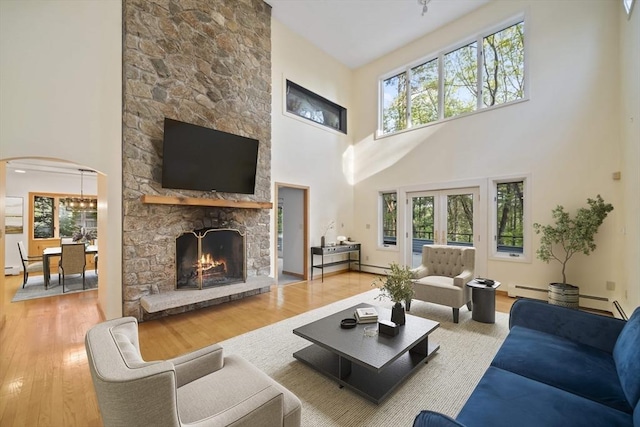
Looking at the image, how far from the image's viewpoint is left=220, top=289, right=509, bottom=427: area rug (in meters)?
2.02

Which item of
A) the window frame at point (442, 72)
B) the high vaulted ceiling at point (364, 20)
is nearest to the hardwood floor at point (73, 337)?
the window frame at point (442, 72)

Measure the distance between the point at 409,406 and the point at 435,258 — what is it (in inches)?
116

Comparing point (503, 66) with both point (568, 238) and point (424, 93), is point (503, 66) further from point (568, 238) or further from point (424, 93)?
point (568, 238)

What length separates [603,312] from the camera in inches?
165

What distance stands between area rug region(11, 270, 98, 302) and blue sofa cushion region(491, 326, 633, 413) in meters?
7.00

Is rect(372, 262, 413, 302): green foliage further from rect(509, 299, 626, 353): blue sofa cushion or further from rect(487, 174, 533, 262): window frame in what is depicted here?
rect(487, 174, 533, 262): window frame

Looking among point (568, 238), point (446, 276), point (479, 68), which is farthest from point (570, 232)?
point (479, 68)

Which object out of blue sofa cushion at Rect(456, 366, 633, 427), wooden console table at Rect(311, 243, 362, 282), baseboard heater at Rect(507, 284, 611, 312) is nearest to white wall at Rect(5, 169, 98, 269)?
wooden console table at Rect(311, 243, 362, 282)

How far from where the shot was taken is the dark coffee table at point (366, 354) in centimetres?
214

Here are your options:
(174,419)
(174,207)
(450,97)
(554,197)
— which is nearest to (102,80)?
(174,207)

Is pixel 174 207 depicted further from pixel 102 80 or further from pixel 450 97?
pixel 450 97

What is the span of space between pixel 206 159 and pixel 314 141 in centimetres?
302

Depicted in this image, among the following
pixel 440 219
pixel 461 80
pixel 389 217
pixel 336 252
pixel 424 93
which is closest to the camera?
pixel 461 80

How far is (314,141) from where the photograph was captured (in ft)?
22.0
